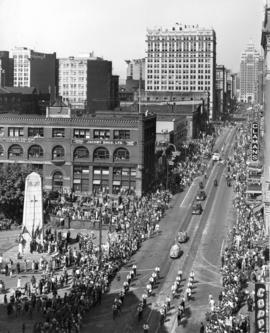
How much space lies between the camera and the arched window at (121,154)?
94.6 meters

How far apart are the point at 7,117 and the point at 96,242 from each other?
34.6 meters

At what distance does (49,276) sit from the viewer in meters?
55.7

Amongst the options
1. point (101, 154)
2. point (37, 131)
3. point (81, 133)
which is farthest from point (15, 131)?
point (101, 154)

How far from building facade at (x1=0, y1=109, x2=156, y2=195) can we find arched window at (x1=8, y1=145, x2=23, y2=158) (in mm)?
14

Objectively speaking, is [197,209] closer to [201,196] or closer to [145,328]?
[201,196]

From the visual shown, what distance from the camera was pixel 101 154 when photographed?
311 feet

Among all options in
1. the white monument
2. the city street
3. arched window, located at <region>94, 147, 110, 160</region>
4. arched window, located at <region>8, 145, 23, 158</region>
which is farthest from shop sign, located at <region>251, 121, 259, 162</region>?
the white monument

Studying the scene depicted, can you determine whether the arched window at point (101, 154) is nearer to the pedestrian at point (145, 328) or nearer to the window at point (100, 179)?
the window at point (100, 179)

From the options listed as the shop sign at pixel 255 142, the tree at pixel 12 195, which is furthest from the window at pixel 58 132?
the shop sign at pixel 255 142

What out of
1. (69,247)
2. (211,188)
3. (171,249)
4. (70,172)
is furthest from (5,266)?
(211,188)

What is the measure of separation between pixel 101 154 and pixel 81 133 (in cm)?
399

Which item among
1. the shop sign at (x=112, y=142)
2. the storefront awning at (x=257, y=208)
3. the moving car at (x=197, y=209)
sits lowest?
the moving car at (x=197, y=209)

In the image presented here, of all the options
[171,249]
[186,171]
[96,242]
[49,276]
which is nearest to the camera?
[49,276]

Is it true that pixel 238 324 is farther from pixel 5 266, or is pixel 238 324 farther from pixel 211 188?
pixel 211 188
